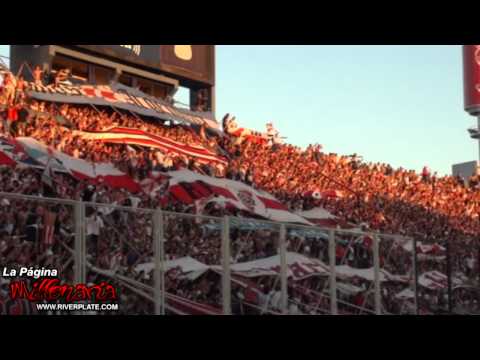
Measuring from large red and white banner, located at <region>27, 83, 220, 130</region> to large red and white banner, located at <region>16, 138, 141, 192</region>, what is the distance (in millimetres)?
6076

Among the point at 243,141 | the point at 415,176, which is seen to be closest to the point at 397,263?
the point at 243,141

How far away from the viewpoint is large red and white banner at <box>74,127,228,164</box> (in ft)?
57.9

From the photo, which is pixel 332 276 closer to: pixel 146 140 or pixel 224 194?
pixel 224 194

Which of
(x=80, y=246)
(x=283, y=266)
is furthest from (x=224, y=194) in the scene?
(x=80, y=246)

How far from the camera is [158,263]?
972cm

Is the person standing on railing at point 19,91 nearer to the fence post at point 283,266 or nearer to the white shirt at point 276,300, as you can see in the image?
the fence post at point 283,266

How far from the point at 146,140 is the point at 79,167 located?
17.0 ft

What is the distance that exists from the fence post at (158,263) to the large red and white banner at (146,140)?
7608mm

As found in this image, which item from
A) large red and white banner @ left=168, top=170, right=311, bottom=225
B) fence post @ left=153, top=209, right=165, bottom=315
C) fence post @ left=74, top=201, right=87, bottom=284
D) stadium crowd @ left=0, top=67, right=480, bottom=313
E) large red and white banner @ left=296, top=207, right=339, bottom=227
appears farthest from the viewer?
large red and white banner @ left=296, top=207, right=339, bottom=227

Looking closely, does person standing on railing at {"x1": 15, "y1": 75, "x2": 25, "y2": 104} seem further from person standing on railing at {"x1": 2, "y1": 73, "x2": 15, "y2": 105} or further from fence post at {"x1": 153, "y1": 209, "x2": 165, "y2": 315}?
fence post at {"x1": 153, "y1": 209, "x2": 165, "y2": 315}

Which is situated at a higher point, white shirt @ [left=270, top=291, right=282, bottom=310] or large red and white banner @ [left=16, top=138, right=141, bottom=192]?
large red and white banner @ [left=16, top=138, right=141, bottom=192]

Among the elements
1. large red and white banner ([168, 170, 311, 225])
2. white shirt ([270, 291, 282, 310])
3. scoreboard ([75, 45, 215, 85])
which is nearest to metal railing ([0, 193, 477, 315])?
white shirt ([270, 291, 282, 310])
